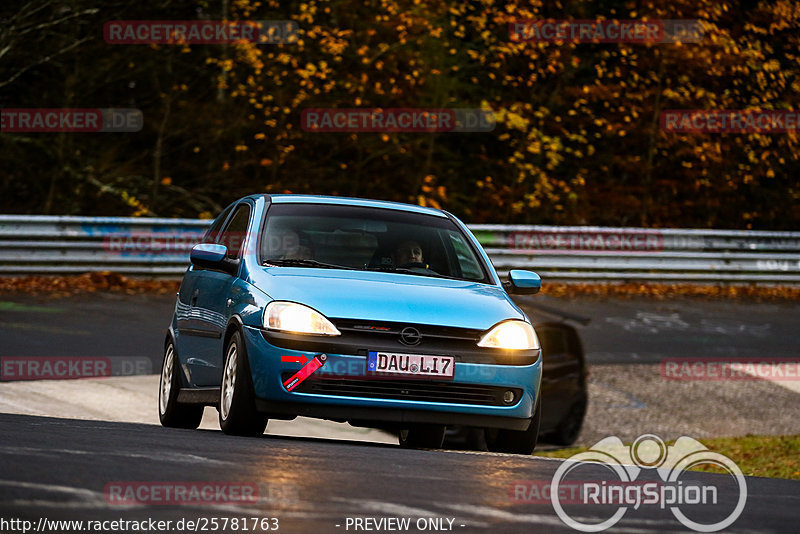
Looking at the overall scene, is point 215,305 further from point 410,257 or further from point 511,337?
point 511,337

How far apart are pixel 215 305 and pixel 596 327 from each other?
478 inches

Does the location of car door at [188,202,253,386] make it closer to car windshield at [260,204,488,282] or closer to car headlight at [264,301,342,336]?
car windshield at [260,204,488,282]

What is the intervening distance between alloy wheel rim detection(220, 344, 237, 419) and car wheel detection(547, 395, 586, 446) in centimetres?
518

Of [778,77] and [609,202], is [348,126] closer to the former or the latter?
[609,202]

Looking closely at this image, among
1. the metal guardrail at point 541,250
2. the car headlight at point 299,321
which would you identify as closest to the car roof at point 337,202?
the car headlight at point 299,321

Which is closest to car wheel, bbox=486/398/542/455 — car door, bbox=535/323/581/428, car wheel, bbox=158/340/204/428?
car wheel, bbox=158/340/204/428

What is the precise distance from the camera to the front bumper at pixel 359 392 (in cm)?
801

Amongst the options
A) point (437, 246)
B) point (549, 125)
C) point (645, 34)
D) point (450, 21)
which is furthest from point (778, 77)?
point (437, 246)

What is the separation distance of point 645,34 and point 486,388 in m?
24.7

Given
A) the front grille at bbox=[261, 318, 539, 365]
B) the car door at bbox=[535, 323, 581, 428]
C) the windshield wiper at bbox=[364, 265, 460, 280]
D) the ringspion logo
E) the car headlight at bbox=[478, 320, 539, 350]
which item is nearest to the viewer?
the ringspion logo

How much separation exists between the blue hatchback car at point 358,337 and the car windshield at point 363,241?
12mm

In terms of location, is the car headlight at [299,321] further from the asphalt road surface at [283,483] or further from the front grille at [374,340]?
the asphalt road surface at [283,483]

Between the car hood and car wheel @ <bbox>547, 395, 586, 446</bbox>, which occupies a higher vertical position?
the car hood

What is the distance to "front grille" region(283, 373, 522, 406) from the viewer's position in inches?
316
